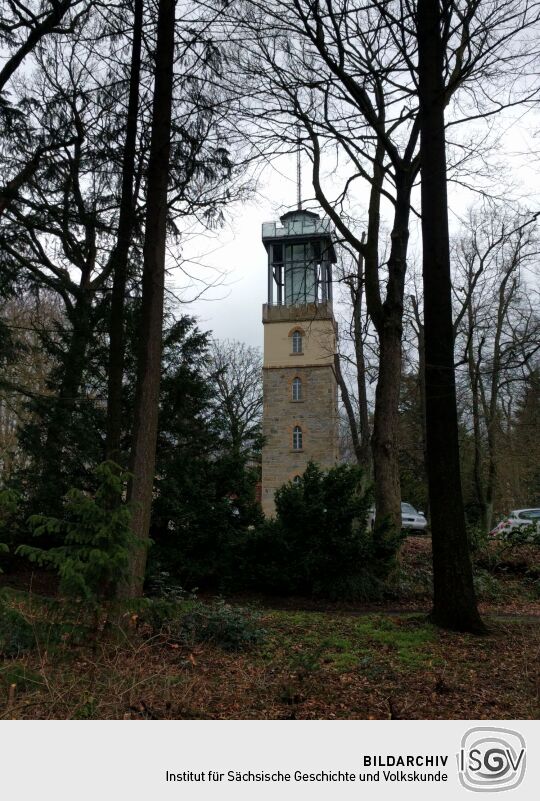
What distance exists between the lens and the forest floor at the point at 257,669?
→ 13.4 feet

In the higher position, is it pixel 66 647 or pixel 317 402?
pixel 317 402

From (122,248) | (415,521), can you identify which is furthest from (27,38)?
(415,521)

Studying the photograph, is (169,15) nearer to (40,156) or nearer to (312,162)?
(40,156)

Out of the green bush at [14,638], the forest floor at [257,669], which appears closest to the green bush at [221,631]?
the forest floor at [257,669]

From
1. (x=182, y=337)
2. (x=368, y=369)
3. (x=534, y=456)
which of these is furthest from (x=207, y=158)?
(x=534, y=456)

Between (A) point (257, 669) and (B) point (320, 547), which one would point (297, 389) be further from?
(A) point (257, 669)

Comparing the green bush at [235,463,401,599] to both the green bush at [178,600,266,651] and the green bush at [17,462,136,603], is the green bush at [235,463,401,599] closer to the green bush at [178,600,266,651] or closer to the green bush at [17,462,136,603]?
the green bush at [178,600,266,651]

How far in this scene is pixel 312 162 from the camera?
12961 mm

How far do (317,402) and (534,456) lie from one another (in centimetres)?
1715

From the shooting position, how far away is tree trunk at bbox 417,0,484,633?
275 inches

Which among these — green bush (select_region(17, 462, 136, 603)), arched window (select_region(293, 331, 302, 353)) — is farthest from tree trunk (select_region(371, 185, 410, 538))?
arched window (select_region(293, 331, 302, 353))

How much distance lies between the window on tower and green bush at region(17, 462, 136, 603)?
3507 centimetres

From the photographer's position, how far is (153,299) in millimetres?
7785
